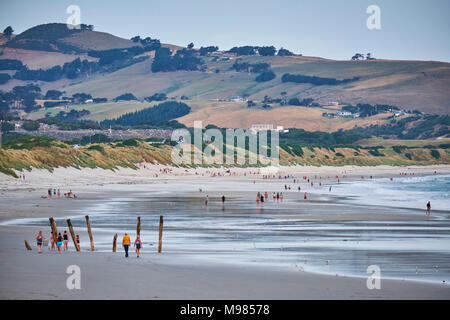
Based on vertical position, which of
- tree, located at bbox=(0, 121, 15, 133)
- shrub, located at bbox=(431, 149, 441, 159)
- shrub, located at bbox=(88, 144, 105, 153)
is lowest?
shrub, located at bbox=(431, 149, 441, 159)

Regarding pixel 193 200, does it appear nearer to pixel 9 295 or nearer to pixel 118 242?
pixel 118 242

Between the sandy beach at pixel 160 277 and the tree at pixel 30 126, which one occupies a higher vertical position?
the tree at pixel 30 126

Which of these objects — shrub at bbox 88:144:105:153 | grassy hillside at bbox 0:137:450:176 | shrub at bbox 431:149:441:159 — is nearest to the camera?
grassy hillside at bbox 0:137:450:176

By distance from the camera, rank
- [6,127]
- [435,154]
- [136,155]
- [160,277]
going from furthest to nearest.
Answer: [435,154]
[6,127]
[136,155]
[160,277]

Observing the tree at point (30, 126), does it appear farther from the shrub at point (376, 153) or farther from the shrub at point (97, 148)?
the shrub at point (376, 153)

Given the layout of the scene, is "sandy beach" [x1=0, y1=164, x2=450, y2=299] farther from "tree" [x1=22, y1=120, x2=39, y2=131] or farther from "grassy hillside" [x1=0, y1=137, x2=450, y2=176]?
"tree" [x1=22, y1=120, x2=39, y2=131]

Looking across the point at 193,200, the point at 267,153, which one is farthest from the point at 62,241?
the point at 267,153

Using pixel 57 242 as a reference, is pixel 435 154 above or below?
below

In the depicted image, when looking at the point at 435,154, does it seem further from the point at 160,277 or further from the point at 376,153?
the point at 160,277

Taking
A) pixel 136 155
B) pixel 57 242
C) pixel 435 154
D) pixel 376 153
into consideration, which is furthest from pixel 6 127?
pixel 57 242

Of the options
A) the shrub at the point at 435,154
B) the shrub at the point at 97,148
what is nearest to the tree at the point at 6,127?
the shrub at the point at 97,148

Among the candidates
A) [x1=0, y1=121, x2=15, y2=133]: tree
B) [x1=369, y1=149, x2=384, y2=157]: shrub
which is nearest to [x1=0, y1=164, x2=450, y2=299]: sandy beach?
[x1=0, y1=121, x2=15, y2=133]: tree

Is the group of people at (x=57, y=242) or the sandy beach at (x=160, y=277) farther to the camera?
the group of people at (x=57, y=242)
